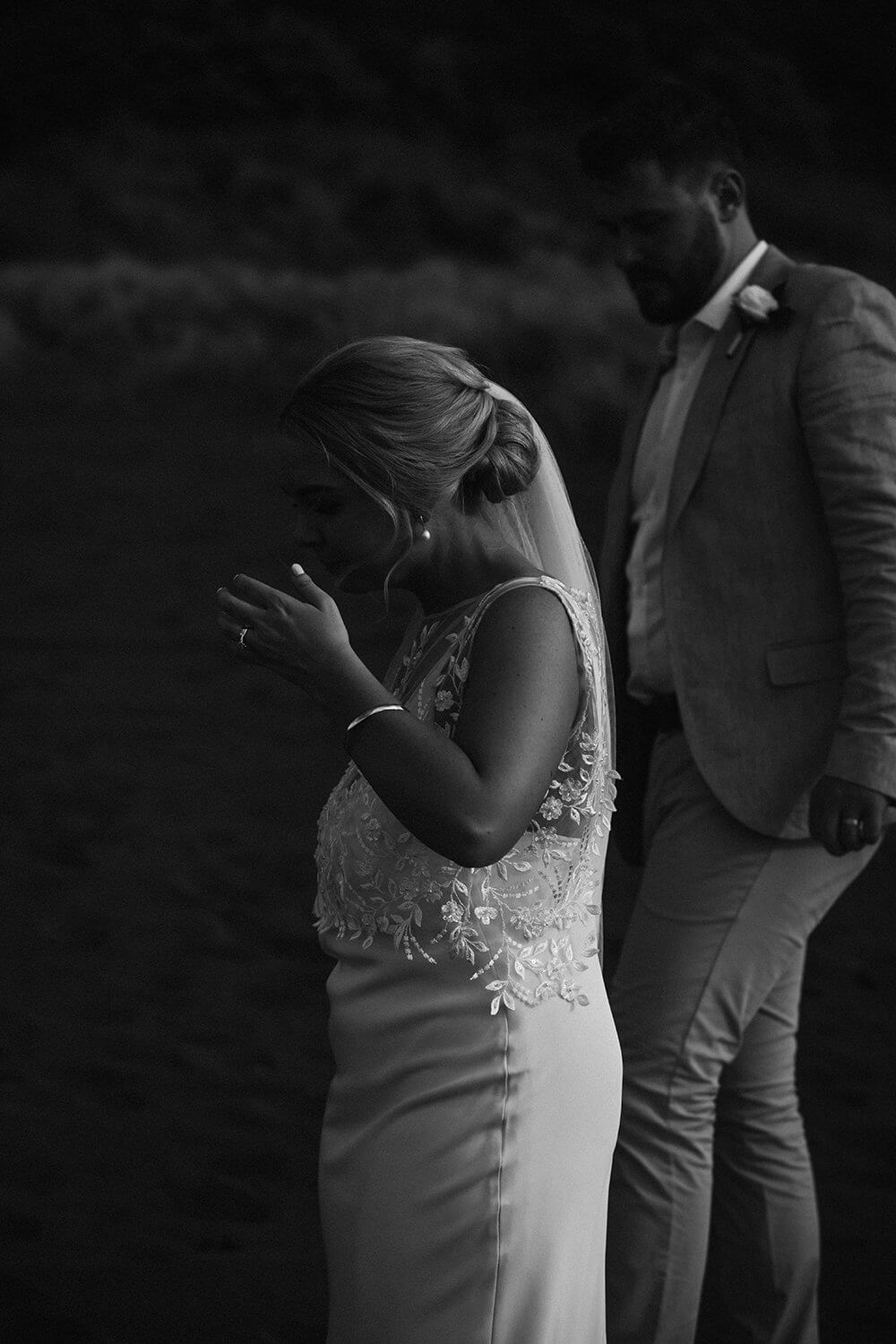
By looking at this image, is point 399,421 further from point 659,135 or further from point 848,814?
point 659,135

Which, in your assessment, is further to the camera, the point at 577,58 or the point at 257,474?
the point at 577,58

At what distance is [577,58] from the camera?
1312 cm

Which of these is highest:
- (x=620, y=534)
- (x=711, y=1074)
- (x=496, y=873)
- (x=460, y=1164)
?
(x=496, y=873)

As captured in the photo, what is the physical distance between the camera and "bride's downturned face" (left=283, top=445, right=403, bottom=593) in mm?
1701

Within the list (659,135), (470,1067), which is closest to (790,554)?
(659,135)

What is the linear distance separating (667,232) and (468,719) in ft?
4.11

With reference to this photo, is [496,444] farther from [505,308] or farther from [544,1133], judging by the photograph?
[505,308]

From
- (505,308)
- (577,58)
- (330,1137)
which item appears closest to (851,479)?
(330,1137)

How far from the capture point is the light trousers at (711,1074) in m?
2.33

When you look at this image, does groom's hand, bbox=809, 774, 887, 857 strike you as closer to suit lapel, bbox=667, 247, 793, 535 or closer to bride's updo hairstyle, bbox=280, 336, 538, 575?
suit lapel, bbox=667, 247, 793, 535

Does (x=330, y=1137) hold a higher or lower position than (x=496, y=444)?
lower

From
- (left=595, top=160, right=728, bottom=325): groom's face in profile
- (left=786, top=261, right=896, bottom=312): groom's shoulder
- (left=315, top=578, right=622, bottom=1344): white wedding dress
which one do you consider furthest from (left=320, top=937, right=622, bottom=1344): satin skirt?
(left=595, top=160, right=728, bottom=325): groom's face in profile

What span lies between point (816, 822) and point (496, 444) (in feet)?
2.79

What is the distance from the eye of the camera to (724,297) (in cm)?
258
